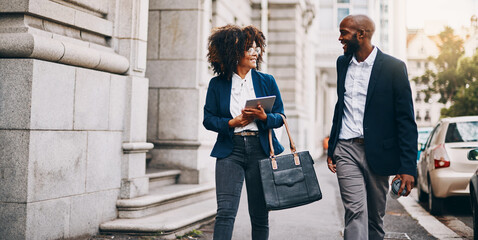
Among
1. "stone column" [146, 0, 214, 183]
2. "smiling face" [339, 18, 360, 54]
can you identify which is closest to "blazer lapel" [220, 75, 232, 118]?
"smiling face" [339, 18, 360, 54]

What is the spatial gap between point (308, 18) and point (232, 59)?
1938 cm

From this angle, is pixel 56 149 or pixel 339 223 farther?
pixel 339 223

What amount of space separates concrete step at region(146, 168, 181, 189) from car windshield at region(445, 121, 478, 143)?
4136 mm

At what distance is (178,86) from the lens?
911 cm

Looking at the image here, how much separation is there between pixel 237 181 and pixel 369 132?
985 mm

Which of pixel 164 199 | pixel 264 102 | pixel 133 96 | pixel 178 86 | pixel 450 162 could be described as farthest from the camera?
pixel 178 86

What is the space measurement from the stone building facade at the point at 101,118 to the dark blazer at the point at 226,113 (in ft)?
6.19

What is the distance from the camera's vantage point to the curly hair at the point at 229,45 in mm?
4184

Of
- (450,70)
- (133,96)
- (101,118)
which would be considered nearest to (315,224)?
(133,96)

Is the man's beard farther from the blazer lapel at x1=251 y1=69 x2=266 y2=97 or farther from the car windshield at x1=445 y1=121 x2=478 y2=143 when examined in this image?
the car windshield at x1=445 y1=121 x2=478 y2=143

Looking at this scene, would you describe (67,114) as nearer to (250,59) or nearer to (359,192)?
(250,59)

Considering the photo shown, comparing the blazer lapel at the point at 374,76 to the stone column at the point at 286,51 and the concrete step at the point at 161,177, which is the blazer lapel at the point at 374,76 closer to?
the concrete step at the point at 161,177

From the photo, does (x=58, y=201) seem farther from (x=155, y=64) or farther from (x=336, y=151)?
(x=155, y=64)

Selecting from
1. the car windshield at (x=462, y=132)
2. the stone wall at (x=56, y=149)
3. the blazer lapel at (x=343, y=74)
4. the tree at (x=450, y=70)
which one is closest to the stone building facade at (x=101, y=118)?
the stone wall at (x=56, y=149)
